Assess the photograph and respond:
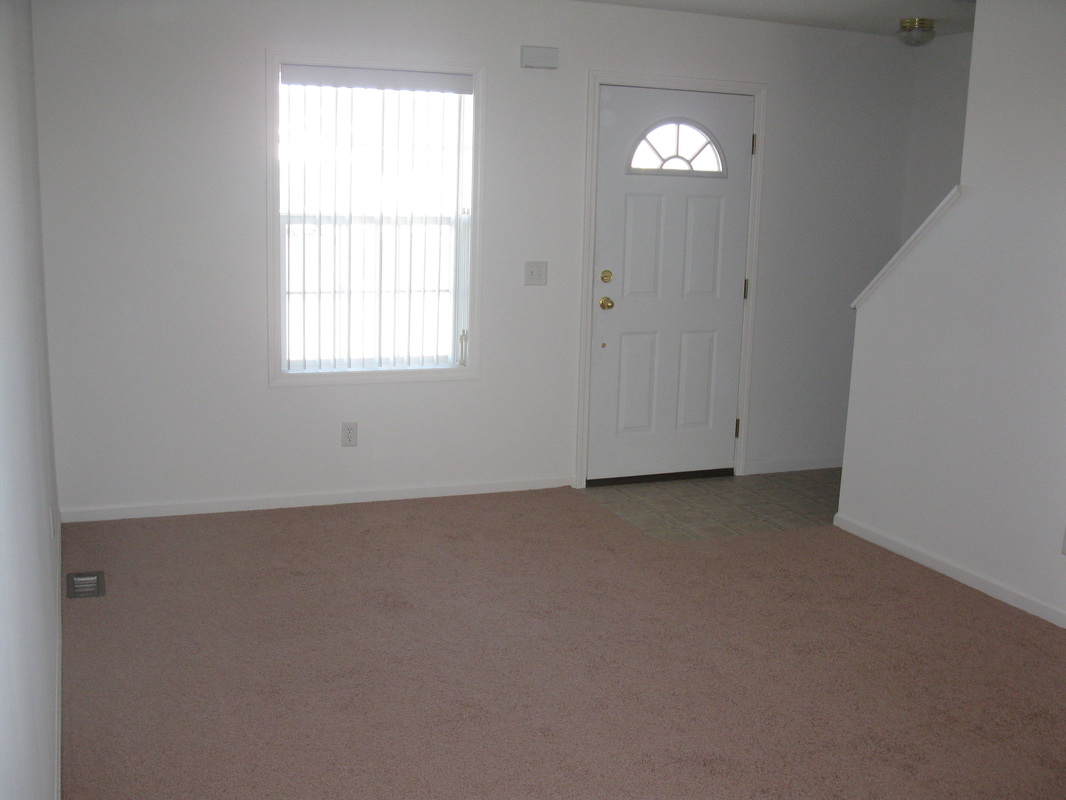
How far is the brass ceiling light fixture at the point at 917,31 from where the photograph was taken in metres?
4.61

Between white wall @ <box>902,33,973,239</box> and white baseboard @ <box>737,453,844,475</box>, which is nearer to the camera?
white wall @ <box>902,33,973,239</box>

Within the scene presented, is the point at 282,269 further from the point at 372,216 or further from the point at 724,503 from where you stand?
the point at 724,503

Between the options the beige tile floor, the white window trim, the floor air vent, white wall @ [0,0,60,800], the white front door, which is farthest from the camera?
the white front door

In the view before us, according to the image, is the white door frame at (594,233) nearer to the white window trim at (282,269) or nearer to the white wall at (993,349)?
the white window trim at (282,269)

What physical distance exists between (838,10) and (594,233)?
5.07 feet

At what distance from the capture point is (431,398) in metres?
4.56

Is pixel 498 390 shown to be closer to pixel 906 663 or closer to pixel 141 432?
pixel 141 432

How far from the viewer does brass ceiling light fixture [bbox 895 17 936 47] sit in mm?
4609

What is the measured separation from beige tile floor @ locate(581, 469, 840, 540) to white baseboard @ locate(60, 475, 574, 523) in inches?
16.5

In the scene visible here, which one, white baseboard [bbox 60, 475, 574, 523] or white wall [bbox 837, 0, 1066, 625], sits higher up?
white wall [bbox 837, 0, 1066, 625]

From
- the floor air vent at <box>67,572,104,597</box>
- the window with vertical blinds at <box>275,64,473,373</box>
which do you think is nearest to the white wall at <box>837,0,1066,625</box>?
the window with vertical blinds at <box>275,64,473,373</box>

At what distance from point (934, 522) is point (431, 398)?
2.27 metres

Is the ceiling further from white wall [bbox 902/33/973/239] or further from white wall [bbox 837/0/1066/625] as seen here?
white wall [bbox 837/0/1066/625]

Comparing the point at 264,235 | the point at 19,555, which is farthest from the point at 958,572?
the point at 19,555
